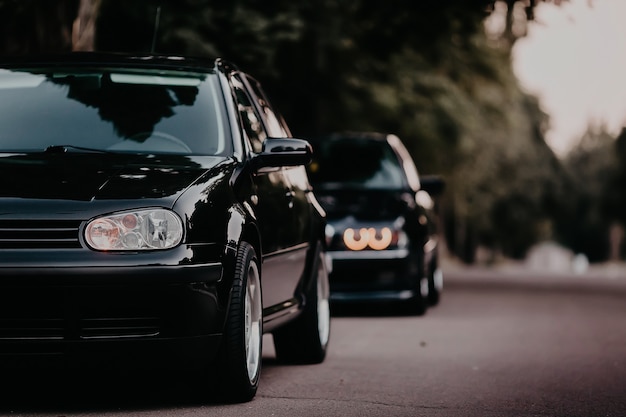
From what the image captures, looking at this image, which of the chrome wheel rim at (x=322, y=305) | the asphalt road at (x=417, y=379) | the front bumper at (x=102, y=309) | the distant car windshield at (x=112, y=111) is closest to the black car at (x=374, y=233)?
the asphalt road at (x=417, y=379)

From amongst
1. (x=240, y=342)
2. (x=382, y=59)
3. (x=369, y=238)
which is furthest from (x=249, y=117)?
(x=382, y=59)

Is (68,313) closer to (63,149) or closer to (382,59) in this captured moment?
(63,149)

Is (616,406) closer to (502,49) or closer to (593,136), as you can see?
(502,49)

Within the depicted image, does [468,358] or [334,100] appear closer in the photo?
[468,358]

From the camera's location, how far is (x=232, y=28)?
660 inches

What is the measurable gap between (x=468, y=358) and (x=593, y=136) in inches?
4484

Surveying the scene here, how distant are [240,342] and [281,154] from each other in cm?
131

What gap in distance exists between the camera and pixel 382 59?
63.8 ft

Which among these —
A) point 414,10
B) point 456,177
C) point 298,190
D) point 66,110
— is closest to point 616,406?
point 298,190

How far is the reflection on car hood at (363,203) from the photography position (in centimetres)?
1466

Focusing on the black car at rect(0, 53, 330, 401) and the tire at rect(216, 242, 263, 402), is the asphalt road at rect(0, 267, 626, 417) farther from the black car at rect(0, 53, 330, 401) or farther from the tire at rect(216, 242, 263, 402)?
the black car at rect(0, 53, 330, 401)

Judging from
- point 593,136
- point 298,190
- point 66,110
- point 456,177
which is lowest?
point 593,136

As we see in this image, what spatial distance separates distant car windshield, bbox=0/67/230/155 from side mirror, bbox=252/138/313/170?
0.27 m

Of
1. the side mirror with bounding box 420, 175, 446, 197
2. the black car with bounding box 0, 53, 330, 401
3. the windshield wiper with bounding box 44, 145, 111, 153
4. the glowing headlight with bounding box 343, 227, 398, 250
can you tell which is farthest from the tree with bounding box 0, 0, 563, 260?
the glowing headlight with bounding box 343, 227, 398, 250
